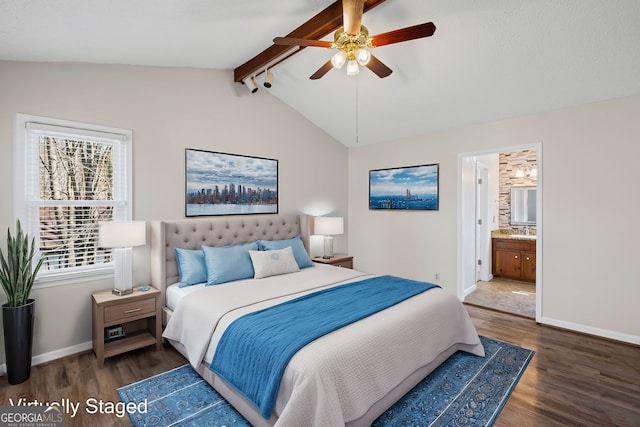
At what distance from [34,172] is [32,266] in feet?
2.63

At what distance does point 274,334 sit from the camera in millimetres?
1929

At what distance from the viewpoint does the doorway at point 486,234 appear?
3798 millimetres

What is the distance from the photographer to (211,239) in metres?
3.62

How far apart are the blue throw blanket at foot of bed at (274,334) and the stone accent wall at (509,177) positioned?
14.9 ft

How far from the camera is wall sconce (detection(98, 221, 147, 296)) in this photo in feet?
8.98

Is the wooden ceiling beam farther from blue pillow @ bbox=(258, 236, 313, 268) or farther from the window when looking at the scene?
blue pillow @ bbox=(258, 236, 313, 268)

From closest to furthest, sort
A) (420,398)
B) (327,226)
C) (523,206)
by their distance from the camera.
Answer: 1. (420,398)
2. (327,226)
3. (523,206)

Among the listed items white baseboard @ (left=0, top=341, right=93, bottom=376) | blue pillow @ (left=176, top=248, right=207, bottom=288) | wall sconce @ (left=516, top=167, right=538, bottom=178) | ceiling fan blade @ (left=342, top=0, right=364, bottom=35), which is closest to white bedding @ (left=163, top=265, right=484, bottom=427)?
blue pillow @ (left=176, top=248, right=207, bottom=288)

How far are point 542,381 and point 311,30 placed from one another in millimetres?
3460

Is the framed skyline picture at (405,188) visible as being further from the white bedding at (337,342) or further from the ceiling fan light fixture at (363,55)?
the ceiling fan light fixture at (363,55)

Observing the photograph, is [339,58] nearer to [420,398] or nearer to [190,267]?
[190,267]

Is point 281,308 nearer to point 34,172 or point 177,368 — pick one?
point 177,368

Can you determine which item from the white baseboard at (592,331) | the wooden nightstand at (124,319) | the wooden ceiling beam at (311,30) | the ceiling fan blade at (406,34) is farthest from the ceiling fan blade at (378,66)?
the white baseboard at (592,331)

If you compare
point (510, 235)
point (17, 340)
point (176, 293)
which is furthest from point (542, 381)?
point (17, 340)
